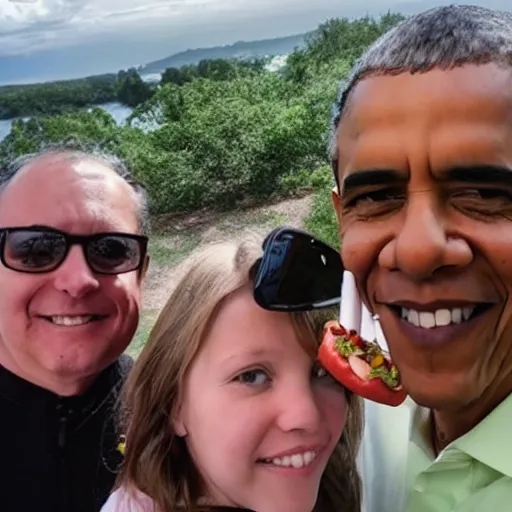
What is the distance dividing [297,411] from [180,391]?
0.25m

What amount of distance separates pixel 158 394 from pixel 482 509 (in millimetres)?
655

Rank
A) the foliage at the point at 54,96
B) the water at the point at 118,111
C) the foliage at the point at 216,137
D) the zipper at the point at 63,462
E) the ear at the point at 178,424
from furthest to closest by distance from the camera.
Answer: the foliage at the point at 216,137, the water at the point at 118,111, the foliage at the point at 54,96, the zipper at the point at 63,462, the ear at the point at 178,424

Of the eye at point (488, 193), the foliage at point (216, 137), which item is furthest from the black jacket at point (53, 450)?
the foliage at point (216, 137)

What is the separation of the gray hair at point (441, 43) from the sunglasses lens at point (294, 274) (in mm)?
292

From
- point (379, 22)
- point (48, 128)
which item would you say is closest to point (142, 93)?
point (48, 128)

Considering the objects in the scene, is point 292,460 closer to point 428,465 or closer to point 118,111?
point 428,465

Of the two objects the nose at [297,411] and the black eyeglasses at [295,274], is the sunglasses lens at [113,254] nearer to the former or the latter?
the black eyeglasses at [295,274]

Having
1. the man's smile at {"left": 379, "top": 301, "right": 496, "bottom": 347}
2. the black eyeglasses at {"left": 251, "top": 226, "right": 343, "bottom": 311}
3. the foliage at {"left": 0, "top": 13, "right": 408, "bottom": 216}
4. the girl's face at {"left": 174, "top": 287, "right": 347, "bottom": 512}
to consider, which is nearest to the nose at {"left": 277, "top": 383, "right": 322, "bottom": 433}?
the girl's face at {"left": 174, "top": 287, "right": 347, "bottom": 512}

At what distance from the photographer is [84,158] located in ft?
6.43

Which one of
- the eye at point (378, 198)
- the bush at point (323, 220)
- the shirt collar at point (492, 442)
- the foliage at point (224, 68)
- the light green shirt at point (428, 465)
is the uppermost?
the foliage at point (224, 68)

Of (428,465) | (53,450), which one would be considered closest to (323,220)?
(53,450)

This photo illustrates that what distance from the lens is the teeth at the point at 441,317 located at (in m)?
1.04

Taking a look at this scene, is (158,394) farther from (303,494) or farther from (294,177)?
(294,177)

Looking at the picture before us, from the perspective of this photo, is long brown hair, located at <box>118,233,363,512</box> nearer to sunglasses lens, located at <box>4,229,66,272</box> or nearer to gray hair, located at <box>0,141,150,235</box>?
sunglasses lens, located at <box>4,229,66,272</box>
